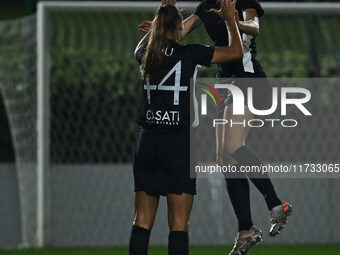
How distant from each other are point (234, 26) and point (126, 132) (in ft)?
14.7

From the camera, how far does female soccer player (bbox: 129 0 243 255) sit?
17.2ft

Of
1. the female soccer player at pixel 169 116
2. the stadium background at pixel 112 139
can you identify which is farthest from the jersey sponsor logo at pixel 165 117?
the stadium background at pixel 112 139

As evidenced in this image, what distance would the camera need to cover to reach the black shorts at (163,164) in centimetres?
527

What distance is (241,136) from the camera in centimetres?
586

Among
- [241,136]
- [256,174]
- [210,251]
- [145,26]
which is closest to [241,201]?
[256,174]

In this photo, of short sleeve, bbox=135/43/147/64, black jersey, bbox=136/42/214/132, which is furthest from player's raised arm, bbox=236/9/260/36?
short sleeve, bbox=135/43/147/64

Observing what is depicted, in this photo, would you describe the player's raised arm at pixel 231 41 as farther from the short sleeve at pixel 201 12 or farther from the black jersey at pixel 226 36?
the short sleeve at pixel 201 12

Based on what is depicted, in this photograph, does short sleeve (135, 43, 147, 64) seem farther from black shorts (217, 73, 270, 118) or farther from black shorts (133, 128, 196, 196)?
black shorts (217, 73, 270, 118)

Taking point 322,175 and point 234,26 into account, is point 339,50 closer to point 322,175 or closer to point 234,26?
point 322,175

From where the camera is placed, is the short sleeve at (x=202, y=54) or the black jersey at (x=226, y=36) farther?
the black jersey at (x=226, y=36)

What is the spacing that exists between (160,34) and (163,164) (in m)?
0.78

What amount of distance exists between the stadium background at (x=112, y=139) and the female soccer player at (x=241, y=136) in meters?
3.30

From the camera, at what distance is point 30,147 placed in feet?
29.9

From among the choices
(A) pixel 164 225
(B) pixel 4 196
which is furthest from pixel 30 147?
(A) pixel 164 225
